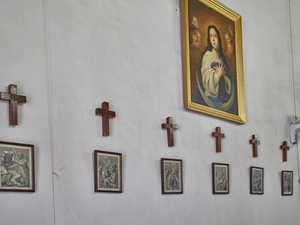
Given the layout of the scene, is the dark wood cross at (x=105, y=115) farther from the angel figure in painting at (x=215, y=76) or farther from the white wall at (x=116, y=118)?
the angel figure in painting at (x=215, y=76)

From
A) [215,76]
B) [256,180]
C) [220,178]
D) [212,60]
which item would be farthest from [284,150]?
[212,60]

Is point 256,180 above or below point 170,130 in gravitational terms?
below

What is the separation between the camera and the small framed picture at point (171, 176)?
17.6 feet

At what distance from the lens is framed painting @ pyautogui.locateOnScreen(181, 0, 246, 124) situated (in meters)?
6.04

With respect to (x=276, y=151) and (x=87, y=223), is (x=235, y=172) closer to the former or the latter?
(x=276, y=151)

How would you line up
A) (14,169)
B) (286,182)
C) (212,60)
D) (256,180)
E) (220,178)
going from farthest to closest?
(286,182), (256,180), (212,60), (220,178), (14,169)

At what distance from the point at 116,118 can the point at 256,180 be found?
3.03 meters

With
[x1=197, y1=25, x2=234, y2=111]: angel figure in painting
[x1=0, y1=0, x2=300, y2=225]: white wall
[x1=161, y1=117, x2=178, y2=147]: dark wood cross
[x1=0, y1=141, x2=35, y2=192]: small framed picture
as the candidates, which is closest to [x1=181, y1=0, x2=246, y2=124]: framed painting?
[x1=197, y1=25, x2=234, y2=111]: angel figure in painting

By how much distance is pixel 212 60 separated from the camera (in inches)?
257

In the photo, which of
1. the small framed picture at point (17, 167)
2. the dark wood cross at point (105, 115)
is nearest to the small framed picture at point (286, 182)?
the dark wood cross at point (105, 115)

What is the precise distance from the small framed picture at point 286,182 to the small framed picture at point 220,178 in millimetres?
1695

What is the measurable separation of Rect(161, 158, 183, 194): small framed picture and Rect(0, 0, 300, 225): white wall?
0.21ft

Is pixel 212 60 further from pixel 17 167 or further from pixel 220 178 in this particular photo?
pixel 17 167

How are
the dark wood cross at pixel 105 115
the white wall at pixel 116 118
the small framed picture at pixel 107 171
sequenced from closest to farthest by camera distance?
the white wall at pixel 116 118
the small framed picture at pixel 107 171
the dark wood cross at pixel 105 115
